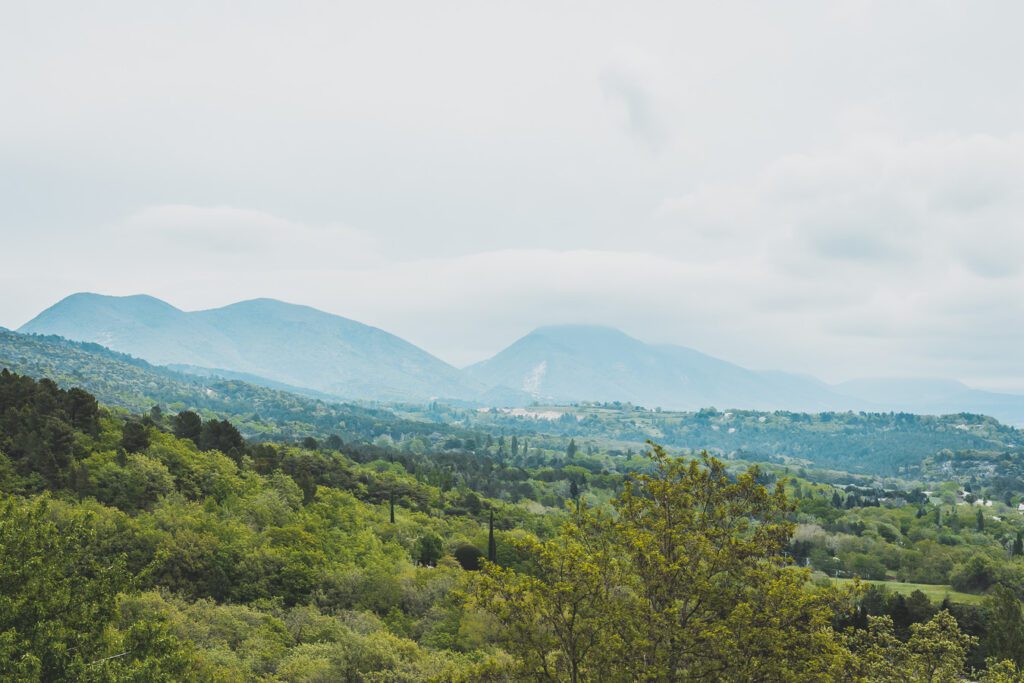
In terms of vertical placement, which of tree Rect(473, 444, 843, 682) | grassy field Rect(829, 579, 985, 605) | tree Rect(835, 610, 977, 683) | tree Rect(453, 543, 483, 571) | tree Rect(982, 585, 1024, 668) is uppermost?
tree Rect(473, 444, 843, 682)

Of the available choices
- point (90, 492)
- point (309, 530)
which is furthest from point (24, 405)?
point (309, 530)

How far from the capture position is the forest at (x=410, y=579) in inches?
835

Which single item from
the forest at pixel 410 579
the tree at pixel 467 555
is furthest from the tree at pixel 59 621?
the tree at pixel 467 555

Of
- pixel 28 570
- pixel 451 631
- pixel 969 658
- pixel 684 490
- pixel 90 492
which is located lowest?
pixel 969 658

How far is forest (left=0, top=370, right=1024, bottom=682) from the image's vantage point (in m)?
21.2

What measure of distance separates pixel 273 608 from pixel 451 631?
46.9 ft

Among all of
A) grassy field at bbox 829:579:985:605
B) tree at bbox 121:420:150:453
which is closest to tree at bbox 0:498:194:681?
tree at bbox 121:420:150:453

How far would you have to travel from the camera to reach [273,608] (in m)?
53.3

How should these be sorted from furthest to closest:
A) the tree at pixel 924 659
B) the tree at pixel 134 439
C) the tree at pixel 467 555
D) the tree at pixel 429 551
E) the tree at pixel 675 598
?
1. the tree at pixel 467 555
2. the tree at pixel 429 551
3. the tree at pixel 134 439
4. the tree at pixel 924 659
5. the tree at pixel 675 598

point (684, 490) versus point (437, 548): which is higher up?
point (684, 490)

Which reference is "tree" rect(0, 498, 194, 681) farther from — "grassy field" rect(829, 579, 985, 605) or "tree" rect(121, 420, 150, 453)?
"grassy field" rect(829, 579, 985, 605)

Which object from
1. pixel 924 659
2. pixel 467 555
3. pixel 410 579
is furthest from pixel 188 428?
pixel 924 659

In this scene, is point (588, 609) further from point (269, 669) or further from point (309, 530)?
point (309, 530)

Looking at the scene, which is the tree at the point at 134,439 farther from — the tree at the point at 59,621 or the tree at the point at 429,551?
the tree at the point at 59,621
